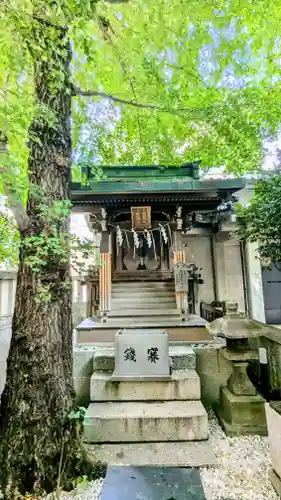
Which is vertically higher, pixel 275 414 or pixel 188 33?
pixel 188 33

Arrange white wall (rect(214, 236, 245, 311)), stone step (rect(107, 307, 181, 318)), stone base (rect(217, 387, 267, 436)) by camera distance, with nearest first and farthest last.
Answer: stone base (rect(217, 387, 267, 436))
stone step (rect(107, 307, 181, 318))
white wall (rect(214, 236, 245, 311))

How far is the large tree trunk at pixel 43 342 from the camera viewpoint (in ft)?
8.88

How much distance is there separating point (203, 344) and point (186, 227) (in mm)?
3577

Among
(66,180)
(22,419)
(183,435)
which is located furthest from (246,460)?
(66,180)

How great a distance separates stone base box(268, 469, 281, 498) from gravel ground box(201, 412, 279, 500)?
0.18 feet

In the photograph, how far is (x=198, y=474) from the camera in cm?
306

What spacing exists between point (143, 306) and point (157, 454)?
3871 millimetres

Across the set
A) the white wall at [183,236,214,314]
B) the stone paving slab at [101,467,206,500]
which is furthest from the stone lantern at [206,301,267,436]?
the white wall at [183,236,214,314]

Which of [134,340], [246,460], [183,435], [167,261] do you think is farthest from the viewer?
[167,261]

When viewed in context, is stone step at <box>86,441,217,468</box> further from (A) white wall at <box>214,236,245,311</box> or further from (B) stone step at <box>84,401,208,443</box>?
(A) white wall at <box>214,236,245,311</box>

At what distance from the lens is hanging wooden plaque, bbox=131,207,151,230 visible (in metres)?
7.25

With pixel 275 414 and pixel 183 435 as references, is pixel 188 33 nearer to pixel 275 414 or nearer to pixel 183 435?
pixel 275 414

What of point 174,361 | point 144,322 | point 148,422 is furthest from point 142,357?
point 144,322

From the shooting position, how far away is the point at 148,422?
3719 millimetres
